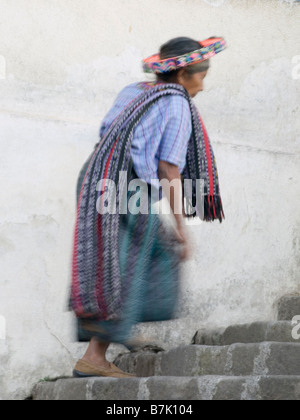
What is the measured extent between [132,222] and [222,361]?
94cm

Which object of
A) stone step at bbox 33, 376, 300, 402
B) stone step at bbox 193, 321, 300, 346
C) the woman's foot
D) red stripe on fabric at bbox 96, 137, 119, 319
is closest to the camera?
stone step at bbox 33, 376, 300, 402

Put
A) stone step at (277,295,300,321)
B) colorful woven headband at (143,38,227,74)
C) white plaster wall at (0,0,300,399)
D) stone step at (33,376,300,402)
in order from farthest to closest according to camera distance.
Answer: stone step at (277,295,300,321) < white plaster wall at (0,0,300,399) < colorful woven headband at (143,38,227,74) < stone step at (33,376,300,402)

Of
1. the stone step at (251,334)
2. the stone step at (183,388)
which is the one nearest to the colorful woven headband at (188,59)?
the stone step at (183,388)

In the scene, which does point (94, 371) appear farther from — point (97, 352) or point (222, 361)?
point (222, 361)

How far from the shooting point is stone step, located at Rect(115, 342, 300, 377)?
A: 363cm

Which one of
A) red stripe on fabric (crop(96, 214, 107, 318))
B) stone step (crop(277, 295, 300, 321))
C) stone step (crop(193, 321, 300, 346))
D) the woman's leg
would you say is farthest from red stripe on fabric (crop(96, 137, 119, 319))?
stone step (crop(277, 295, 300, 321))

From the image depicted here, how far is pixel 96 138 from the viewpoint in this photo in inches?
197

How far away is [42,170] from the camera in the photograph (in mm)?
4816

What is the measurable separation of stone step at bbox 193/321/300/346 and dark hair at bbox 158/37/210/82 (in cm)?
151

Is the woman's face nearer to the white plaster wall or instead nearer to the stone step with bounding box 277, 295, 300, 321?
the white plaster wall

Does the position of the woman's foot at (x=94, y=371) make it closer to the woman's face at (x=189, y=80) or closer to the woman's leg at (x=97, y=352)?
the woman's leg at (x=97, y=352)

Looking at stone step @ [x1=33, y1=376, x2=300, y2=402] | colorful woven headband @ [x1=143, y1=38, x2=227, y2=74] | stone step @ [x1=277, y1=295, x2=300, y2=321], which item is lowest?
stone step @ [x1=33, y1=376, x2=300, y2=402]

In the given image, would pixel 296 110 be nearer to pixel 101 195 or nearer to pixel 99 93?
pixel 99 93
